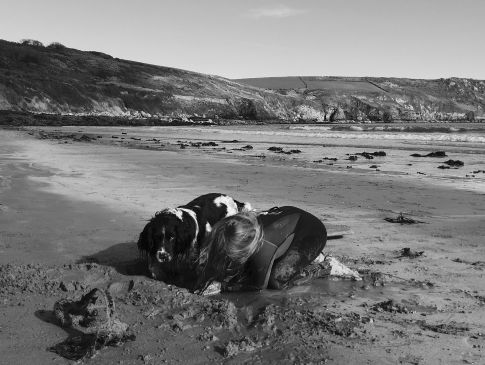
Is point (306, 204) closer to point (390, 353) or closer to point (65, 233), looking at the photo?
point (65, 233)

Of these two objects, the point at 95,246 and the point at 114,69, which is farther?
the point at 114,69

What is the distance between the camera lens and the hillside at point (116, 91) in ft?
187

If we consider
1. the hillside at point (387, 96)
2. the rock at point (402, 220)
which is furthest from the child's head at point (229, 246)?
the hillside at point (387, 96)

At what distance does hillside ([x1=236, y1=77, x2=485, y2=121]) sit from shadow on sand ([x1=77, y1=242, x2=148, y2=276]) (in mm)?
83232

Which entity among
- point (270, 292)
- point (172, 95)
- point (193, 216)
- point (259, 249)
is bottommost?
point (270, 292)

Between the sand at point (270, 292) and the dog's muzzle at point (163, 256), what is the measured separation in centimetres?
19

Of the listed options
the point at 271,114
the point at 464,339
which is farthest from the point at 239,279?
the point at 271,114

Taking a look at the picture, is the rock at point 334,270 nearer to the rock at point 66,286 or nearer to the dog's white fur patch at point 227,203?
the dog's white fur patch at point 227,203

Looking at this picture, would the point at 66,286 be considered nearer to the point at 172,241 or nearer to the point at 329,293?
the point at 172,241

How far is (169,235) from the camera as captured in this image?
3941 mm

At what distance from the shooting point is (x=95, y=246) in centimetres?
512

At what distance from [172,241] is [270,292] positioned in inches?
34.0

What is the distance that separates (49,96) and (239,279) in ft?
192

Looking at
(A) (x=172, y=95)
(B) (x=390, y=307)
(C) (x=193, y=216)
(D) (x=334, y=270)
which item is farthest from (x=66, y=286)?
(A) (x=172, y=95)
